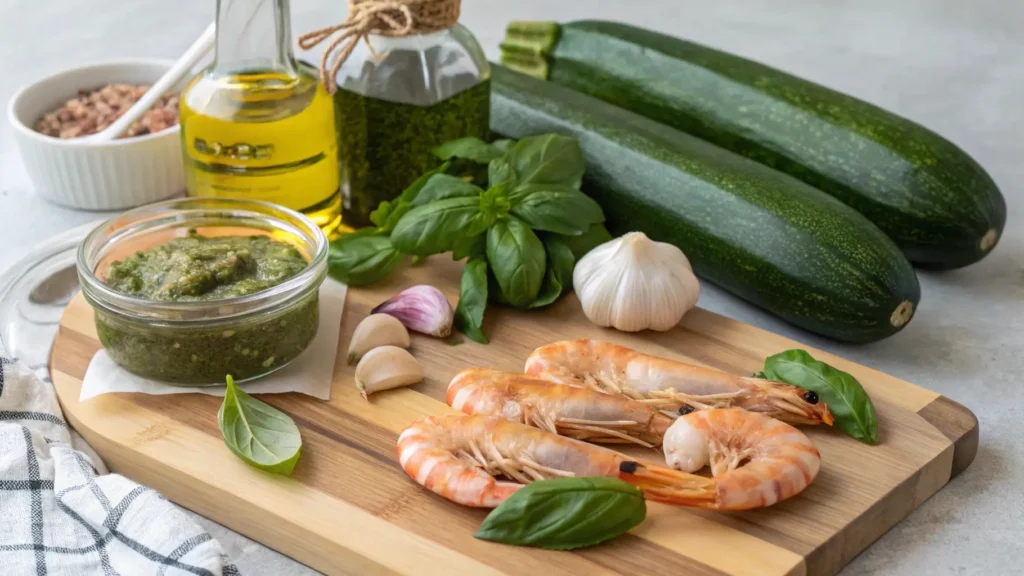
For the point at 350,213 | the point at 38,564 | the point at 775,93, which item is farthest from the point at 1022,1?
the point at 38,564

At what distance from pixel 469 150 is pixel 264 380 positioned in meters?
0.70

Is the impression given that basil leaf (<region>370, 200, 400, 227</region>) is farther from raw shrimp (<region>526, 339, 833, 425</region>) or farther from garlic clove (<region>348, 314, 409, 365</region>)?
raw shrimp (<region>526, 339, 833, 425</region>)

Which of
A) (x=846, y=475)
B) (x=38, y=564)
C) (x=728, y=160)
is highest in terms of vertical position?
(x=728, y=160)

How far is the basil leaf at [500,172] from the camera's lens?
98.0 inches

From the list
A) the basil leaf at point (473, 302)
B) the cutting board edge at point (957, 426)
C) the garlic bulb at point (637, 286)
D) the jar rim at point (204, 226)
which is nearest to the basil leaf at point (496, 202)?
the basil leaf at point (473, 302)

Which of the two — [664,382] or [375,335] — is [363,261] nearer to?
[375,335]

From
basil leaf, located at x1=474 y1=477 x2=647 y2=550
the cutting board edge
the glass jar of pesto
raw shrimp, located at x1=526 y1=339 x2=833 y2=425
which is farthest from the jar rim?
the cutting board edge

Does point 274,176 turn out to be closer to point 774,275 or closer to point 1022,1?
point 774,275

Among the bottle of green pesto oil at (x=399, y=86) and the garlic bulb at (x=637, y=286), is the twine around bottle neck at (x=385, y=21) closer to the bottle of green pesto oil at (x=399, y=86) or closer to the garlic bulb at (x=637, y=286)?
the bottle of green pesto oil at (x=399, y=86)

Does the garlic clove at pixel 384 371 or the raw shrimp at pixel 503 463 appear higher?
the raw shrimp at pixel 503 463

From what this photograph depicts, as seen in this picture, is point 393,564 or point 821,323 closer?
point 393,564

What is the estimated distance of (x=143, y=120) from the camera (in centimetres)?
289

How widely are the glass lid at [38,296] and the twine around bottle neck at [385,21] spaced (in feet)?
2.17

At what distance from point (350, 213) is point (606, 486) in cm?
122
